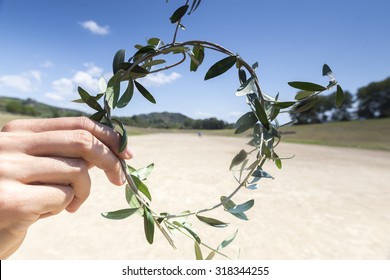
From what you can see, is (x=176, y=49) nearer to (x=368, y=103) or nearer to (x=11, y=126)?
(x=11, y=126)

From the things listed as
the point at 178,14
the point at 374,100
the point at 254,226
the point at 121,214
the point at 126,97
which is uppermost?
the point at 374,100

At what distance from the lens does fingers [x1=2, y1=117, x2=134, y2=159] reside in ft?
1.75

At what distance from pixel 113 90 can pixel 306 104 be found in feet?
Result: 1.14

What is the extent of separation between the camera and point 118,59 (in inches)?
21.4

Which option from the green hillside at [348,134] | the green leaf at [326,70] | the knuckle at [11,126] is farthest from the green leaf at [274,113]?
the green hillside at [348,134]

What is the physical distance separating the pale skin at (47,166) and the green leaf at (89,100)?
3 cm

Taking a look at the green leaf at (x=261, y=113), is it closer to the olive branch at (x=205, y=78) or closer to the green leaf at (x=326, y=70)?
the olive branch at (x=205, y=78)

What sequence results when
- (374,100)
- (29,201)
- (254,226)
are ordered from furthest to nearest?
(374,100), (254,226), (29,201)

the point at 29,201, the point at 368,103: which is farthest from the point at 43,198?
the point at 368,103

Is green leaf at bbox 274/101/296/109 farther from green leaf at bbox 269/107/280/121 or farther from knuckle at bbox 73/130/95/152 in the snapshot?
knuckle at bbox 73/130/95/152

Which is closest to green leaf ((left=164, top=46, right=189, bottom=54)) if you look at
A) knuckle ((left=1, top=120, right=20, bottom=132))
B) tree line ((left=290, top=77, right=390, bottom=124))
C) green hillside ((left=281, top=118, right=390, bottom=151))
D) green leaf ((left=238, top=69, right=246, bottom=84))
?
green leaf ((left=238, top=69, right=246, bottom=84))

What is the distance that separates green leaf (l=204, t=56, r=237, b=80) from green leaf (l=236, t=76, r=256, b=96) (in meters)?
0.05

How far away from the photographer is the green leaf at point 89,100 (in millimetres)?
529

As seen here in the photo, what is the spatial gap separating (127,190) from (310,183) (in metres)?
9.30
